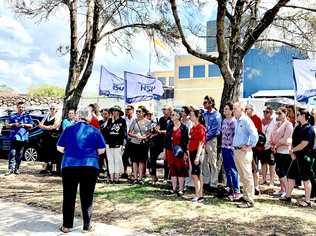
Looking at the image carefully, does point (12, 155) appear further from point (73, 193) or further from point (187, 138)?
point (73, 193)

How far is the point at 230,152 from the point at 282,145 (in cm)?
127

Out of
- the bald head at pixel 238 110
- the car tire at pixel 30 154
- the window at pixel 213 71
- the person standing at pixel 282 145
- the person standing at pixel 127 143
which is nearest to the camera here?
the bald head at pixel 238 110

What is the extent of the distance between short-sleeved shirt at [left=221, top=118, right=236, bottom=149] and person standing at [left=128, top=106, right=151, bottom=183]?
2.48m

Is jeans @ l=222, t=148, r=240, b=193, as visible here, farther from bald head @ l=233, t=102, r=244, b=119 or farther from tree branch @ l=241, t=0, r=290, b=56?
tree branch @ l=241, t=0, r=290, b=56

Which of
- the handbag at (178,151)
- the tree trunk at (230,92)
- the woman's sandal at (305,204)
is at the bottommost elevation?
the woman's sandal at (305,204)

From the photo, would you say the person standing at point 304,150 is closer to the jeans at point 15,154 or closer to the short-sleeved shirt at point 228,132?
the short-sleeved shirt at point 228,132

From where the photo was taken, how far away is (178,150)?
988 centimetres

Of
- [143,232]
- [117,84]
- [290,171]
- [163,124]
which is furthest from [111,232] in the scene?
[117,84]

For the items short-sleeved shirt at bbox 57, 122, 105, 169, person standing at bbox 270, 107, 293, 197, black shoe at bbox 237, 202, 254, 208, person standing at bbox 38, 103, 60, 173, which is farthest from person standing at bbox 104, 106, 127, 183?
short-sleeved shirt at bbox 57, 122, 105, 169

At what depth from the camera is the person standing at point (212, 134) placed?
404 inches

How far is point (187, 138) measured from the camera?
9.95 m

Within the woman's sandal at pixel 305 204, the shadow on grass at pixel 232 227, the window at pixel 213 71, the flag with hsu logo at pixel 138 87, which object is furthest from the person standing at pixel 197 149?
the window at pixel 213 71

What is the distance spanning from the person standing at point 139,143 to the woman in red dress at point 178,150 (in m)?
1.55

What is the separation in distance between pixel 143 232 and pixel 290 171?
3.64m
